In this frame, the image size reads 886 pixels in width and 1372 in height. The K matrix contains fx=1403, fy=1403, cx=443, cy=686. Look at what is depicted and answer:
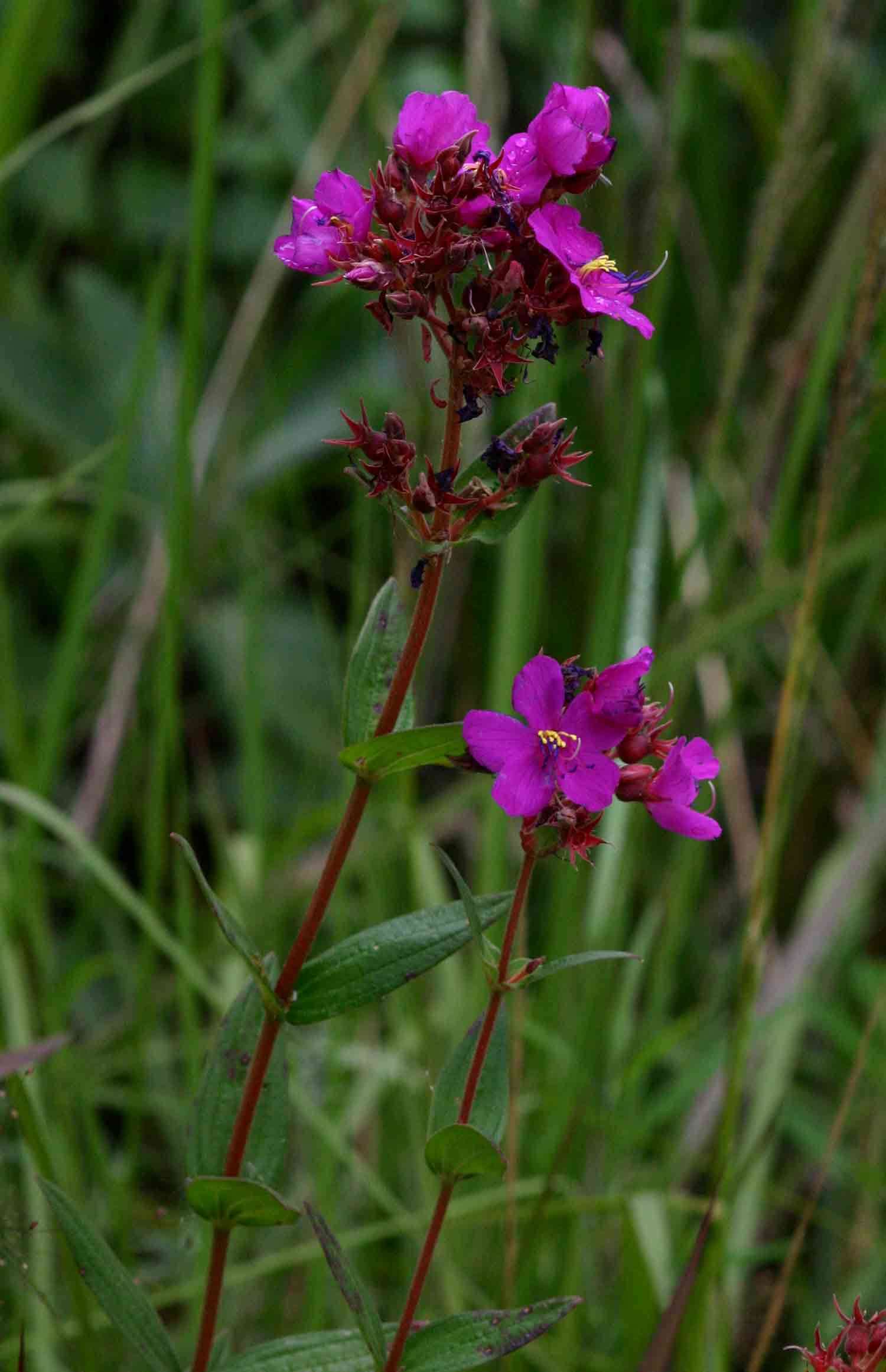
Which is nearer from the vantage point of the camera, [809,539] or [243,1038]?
[243,1038]

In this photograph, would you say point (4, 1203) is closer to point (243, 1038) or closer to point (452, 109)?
point (243, 1038)

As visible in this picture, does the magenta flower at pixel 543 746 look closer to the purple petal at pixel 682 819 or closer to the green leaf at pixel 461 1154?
the purple petal at pixel 682 819

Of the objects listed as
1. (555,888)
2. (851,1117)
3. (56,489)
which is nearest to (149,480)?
(56,489)

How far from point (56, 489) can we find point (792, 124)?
1.16 m

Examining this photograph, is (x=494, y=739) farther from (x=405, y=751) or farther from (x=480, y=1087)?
(x=480, y=1087)

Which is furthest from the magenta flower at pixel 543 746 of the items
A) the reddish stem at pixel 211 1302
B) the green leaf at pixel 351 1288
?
the reddish stem at pixel 211 1302

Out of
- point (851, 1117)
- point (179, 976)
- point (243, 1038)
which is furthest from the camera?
point (851, 1117)

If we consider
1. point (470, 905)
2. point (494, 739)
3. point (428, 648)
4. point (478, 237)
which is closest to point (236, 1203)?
point (470, 905)

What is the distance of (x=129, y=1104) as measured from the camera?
6.11 ft

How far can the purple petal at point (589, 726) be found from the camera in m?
1.04

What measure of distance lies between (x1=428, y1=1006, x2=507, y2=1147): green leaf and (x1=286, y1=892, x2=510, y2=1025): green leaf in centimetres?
7

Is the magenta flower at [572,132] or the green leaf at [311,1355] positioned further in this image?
the green leaf at [311,1355]

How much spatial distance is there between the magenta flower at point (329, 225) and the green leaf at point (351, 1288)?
0.69m

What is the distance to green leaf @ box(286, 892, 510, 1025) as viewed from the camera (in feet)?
3.59
